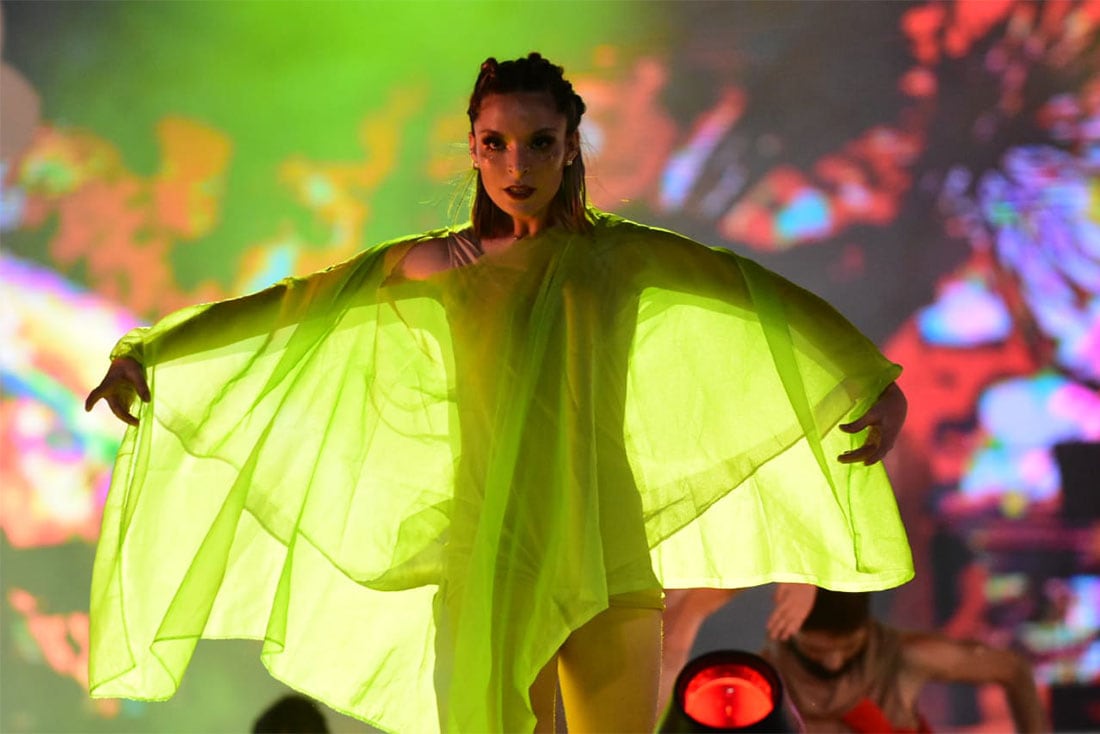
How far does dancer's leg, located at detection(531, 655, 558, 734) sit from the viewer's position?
179 cm

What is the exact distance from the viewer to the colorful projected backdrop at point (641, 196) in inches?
140

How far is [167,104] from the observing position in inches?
149

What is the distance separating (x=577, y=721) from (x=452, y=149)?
2259 millimetres

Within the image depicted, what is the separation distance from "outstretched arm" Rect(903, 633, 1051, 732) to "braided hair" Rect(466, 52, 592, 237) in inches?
79.1

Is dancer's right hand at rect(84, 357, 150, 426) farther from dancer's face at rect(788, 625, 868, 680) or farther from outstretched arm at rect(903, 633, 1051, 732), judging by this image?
outstretched arm at rect(903, 633, 1051, 732)

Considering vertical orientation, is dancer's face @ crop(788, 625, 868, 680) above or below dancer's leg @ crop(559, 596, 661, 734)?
above

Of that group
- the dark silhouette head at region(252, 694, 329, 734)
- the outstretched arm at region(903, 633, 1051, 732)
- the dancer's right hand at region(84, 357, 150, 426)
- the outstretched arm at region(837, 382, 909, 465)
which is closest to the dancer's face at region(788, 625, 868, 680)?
the outstretched arm at region(903, 633, 1051, 732)

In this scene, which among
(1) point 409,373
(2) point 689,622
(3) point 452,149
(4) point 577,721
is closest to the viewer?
(4) point 577,721

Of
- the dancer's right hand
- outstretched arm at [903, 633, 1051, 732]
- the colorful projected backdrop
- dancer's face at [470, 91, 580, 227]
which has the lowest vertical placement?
outstretched arm at [903, 633, 1051, 732]

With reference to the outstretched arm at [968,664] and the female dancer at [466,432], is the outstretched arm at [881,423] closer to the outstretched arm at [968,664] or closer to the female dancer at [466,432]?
the female dancer at [466,432]

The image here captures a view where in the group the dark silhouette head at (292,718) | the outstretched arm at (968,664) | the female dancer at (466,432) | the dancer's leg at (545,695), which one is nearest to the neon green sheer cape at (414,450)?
the female dancer at (466,432)

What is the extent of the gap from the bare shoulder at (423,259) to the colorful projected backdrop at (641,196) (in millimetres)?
1618

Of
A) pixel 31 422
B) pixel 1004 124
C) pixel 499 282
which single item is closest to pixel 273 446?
pixel 499 282

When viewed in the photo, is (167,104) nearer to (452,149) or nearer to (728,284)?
(452,149)
